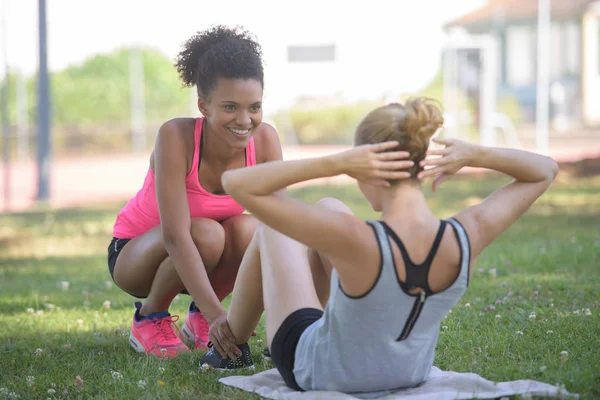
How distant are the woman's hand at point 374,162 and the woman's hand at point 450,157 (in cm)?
14

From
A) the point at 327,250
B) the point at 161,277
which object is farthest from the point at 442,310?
the point at 161,277

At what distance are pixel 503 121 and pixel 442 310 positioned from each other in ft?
69.8

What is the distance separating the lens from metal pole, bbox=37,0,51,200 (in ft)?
42.6

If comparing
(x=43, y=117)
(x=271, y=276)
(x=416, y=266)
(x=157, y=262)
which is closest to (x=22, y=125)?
(x=43, y=117)

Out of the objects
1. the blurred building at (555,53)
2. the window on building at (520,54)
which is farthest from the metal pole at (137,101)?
the window on building at (520,54)

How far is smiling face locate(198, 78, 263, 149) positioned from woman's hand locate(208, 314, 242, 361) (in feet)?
2.67

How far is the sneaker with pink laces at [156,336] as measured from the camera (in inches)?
148

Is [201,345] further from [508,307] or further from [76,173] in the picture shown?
[76,173]

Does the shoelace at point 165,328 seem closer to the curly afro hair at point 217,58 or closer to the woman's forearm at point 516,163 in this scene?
the curly afro hair at point 217,58

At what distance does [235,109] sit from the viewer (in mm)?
3600

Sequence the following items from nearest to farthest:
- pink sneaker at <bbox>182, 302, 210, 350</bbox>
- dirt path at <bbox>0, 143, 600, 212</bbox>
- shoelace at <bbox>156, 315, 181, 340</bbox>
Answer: shoelace at <bbox>156, 315, 181, 340</bbox> → pink sneaker at <bbox>182, 302, 210, 350</bbox> → dirt path at <bbox>0, 143, 600, 212</bbox>

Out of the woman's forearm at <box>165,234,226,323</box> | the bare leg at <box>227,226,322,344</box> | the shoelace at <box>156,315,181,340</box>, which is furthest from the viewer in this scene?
the shoelace at <box>156,315,181,340</box>

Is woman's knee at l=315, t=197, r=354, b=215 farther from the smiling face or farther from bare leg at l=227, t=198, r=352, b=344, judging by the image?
the smiling face

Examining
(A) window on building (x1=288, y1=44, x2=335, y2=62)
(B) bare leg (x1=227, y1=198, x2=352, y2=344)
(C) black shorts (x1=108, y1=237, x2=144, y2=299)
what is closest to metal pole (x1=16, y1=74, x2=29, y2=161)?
(A) window on building (x1=288, y1=44, x2=335, y2=62)
